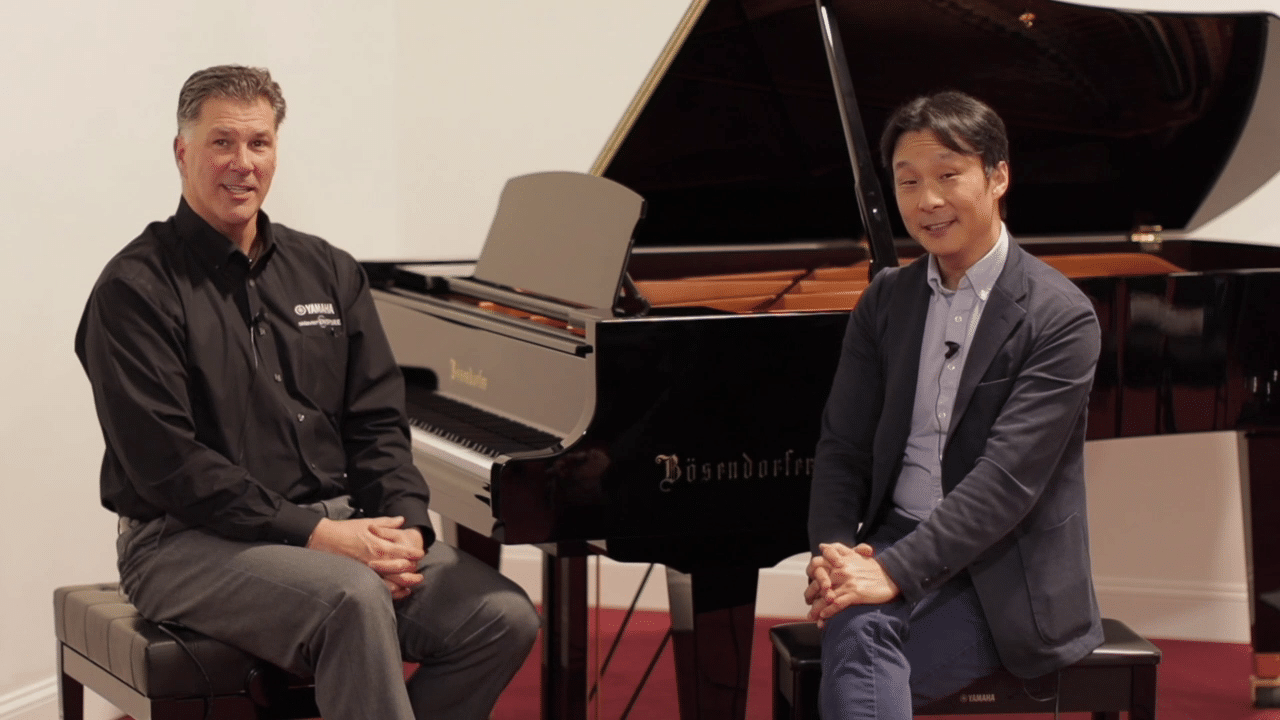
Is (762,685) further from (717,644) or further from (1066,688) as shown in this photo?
(1066,688)

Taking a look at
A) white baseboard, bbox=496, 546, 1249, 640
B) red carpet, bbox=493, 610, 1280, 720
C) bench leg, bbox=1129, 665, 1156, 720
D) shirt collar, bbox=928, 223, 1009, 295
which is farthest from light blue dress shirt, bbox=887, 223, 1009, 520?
white baseboard, bbox=496, 546, 1249, 640

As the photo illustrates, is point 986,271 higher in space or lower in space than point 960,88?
lower

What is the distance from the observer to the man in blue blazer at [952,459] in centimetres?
224

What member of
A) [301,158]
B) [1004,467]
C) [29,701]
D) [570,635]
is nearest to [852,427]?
[1004,467]

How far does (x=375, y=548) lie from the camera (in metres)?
2.39

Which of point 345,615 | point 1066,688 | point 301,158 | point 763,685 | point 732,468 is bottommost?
point 763,685

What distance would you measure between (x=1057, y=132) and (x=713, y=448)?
5.89 feet

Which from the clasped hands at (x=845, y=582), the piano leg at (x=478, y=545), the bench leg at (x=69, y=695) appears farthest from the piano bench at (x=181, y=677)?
the piano leg at (x=478, y=545)

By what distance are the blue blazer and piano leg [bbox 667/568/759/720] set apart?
23 centimetres

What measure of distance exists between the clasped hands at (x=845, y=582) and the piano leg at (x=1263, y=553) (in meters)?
1.62

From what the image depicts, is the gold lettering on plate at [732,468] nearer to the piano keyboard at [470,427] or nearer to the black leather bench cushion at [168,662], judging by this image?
the piano keyboard at [470,427]

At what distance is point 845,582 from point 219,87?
1.34 m

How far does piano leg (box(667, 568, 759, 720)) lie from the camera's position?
2555mm

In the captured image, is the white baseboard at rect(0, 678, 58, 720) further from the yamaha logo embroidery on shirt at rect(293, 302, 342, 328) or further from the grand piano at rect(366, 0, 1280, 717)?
the yamaha logo embroidery on shirt at rect(293, 302, 342, 328)
